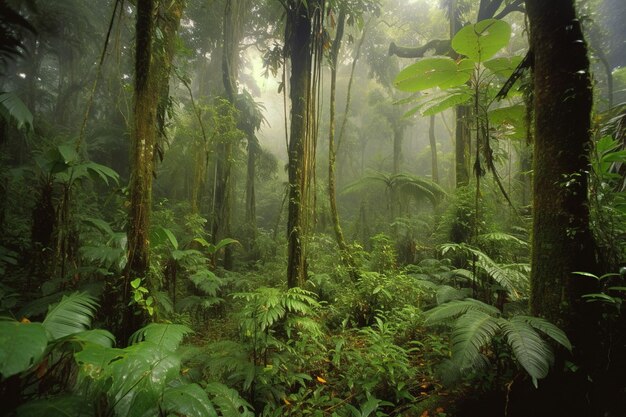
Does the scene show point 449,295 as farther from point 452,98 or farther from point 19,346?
point 19,346

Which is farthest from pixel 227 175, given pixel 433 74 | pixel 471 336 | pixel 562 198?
pixel 562 198

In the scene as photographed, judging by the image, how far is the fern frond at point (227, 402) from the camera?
78.7 inches

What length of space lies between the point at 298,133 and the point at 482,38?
2203 millimetres

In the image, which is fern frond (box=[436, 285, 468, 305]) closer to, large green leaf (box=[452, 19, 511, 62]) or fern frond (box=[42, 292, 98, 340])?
large green leaf (box=[452, 19, 511, 62])

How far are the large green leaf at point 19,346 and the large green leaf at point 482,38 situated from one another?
3926 millimetres

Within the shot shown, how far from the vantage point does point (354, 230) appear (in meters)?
9.26

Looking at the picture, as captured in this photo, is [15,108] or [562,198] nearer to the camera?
[562,198]

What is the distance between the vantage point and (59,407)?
4.74 feet

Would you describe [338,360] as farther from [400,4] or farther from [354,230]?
[400,4]

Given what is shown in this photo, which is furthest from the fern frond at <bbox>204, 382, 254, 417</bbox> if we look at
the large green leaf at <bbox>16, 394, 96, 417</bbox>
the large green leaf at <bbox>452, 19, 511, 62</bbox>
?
the large green leaf at <bbox>452, 19, 511, 62</bbox>

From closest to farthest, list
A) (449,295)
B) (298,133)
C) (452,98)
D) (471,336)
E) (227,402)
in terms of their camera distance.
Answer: (471,336) → (227,402) → (449,295) → (452,98) → (298,133)

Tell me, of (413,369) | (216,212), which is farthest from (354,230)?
(413,369)

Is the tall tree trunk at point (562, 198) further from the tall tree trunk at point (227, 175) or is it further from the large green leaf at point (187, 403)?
the tall tree trunk at point (227, 175)

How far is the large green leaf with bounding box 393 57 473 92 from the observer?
318cm
